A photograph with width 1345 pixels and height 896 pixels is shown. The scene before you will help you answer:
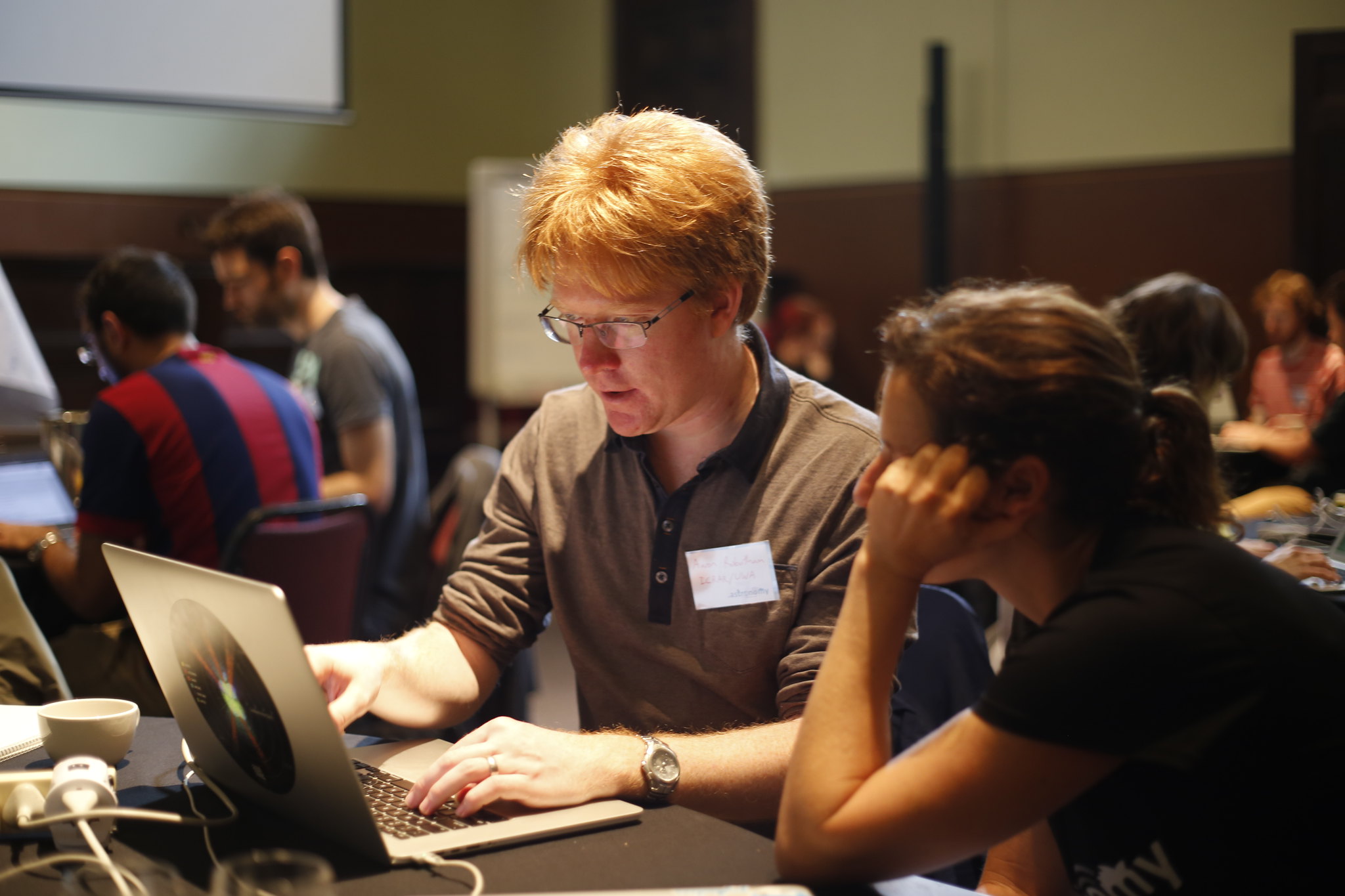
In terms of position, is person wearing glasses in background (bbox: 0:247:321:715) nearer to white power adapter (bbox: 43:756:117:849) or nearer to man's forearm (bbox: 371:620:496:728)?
man's forearm (bbox: 371:620:496:728)

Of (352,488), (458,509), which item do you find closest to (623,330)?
(458,509)

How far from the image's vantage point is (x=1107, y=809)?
0.95 m

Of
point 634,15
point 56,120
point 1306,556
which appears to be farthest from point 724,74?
point 1306,556

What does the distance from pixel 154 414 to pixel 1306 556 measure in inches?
89.3

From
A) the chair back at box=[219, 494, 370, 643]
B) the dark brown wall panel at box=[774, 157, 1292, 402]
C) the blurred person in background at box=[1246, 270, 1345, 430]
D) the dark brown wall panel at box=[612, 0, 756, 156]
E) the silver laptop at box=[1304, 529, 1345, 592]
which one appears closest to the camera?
the silver laptop at box=[1304, 529, 1345, 592]

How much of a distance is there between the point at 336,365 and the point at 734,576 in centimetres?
232

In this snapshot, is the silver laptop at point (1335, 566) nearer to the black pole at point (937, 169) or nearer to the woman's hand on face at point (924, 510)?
the woman's hand on face at point (924, 510)

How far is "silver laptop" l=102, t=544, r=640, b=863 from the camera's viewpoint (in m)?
0.92

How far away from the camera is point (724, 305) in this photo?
145cm

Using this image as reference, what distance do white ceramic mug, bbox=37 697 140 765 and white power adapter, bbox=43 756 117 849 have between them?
10 centimetres

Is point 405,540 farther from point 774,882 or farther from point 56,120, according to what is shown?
point 56,120

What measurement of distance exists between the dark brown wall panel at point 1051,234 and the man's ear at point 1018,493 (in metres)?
4.00

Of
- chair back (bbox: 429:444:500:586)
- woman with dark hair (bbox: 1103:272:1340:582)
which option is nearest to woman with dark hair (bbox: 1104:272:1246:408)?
woman with dark hair (bbox: 1103:272:1340:582)

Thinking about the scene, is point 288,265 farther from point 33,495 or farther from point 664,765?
point 664,765
